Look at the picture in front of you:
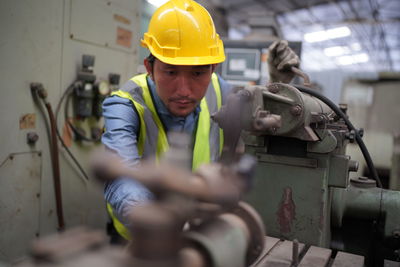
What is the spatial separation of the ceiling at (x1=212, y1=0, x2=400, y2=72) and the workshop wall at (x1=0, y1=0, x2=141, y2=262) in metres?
3.31

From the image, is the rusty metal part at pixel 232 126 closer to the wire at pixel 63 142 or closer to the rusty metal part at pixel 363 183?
the rusty metal part at pixel 363 183

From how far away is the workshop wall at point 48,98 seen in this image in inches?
64.2

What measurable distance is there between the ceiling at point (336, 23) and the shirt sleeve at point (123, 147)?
418 cm

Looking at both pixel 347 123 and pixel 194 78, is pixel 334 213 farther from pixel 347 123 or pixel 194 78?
pixel 194 78

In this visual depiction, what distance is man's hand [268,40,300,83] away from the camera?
57.0 inches

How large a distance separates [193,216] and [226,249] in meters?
0.07

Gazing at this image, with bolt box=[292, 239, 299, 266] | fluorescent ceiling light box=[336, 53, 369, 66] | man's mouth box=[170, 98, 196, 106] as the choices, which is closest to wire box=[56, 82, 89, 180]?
man's mouth box=[170, 98, 196, 106]

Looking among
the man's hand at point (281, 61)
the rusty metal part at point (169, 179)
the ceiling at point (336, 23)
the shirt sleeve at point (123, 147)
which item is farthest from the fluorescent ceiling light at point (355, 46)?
the rusty metal part at point (169, 179)

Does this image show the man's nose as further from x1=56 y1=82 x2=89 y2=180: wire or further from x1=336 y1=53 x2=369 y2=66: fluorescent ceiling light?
x1=336 y1=53 x2=369 y2=66: fluorescent ceiling light

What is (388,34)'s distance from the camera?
26.0 ft

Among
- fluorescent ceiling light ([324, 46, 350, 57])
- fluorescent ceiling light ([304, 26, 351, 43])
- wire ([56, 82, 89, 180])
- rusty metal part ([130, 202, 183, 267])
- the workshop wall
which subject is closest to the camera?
rusty metal part ([130, 202, 183, 267])

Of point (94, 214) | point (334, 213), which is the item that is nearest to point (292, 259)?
point (334, 213)

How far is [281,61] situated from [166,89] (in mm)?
542

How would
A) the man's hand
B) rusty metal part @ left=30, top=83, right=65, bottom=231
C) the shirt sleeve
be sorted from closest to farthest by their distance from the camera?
the shirt sleeve
the man's hand
rusty metal part @ left=30, top=83, right=65, bottom=231
